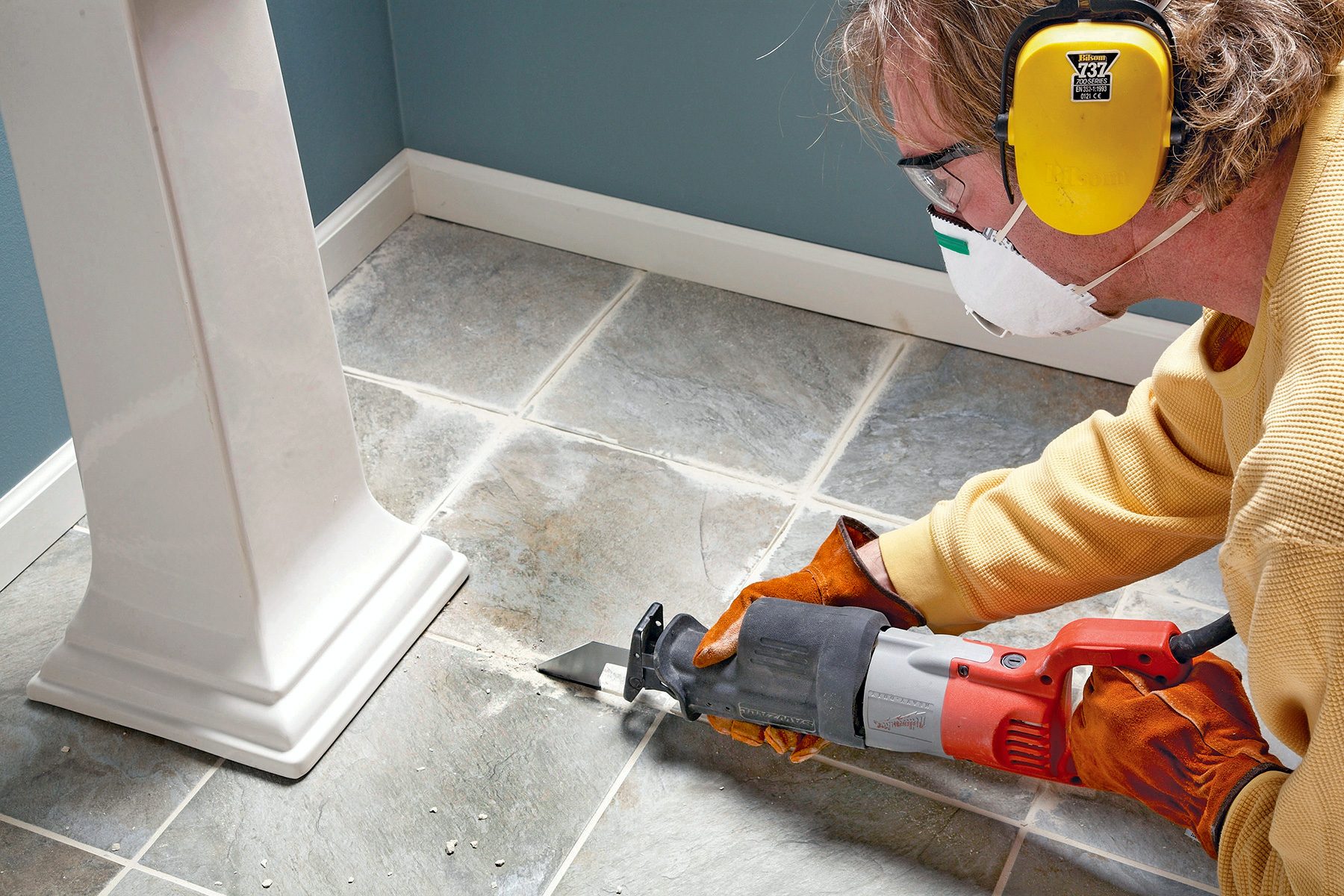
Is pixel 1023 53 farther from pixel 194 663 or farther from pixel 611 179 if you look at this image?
pixel 611 179

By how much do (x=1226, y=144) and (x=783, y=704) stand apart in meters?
0.78

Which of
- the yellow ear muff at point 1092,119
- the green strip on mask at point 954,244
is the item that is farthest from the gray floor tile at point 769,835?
the yellow ear muff at point 1092,119

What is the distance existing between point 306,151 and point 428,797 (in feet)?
4.16

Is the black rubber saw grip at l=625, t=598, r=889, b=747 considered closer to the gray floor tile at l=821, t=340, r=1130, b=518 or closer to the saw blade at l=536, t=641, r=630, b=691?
the saw blade at l=536, t=641, r=630, b=691

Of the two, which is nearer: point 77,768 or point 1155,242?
point 1155,242

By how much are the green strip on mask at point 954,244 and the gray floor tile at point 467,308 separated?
101cm

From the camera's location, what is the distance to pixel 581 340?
2240mm

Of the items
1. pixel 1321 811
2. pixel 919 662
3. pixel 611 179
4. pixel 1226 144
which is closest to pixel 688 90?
pixel 611 179

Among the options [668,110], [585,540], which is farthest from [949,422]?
[668,110]

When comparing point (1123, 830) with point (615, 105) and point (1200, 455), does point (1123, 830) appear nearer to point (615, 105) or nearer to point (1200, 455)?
point (1200, 455)

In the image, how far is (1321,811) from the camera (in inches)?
34.8

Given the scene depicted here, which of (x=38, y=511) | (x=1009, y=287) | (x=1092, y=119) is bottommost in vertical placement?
(x=38, y=511)

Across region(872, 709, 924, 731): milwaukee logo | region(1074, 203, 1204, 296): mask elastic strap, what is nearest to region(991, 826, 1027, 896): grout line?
region(872, 709, 924, 731): milwaukee logo

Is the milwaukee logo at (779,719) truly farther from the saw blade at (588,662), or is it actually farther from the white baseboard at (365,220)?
the white baseboard at (365,220)
